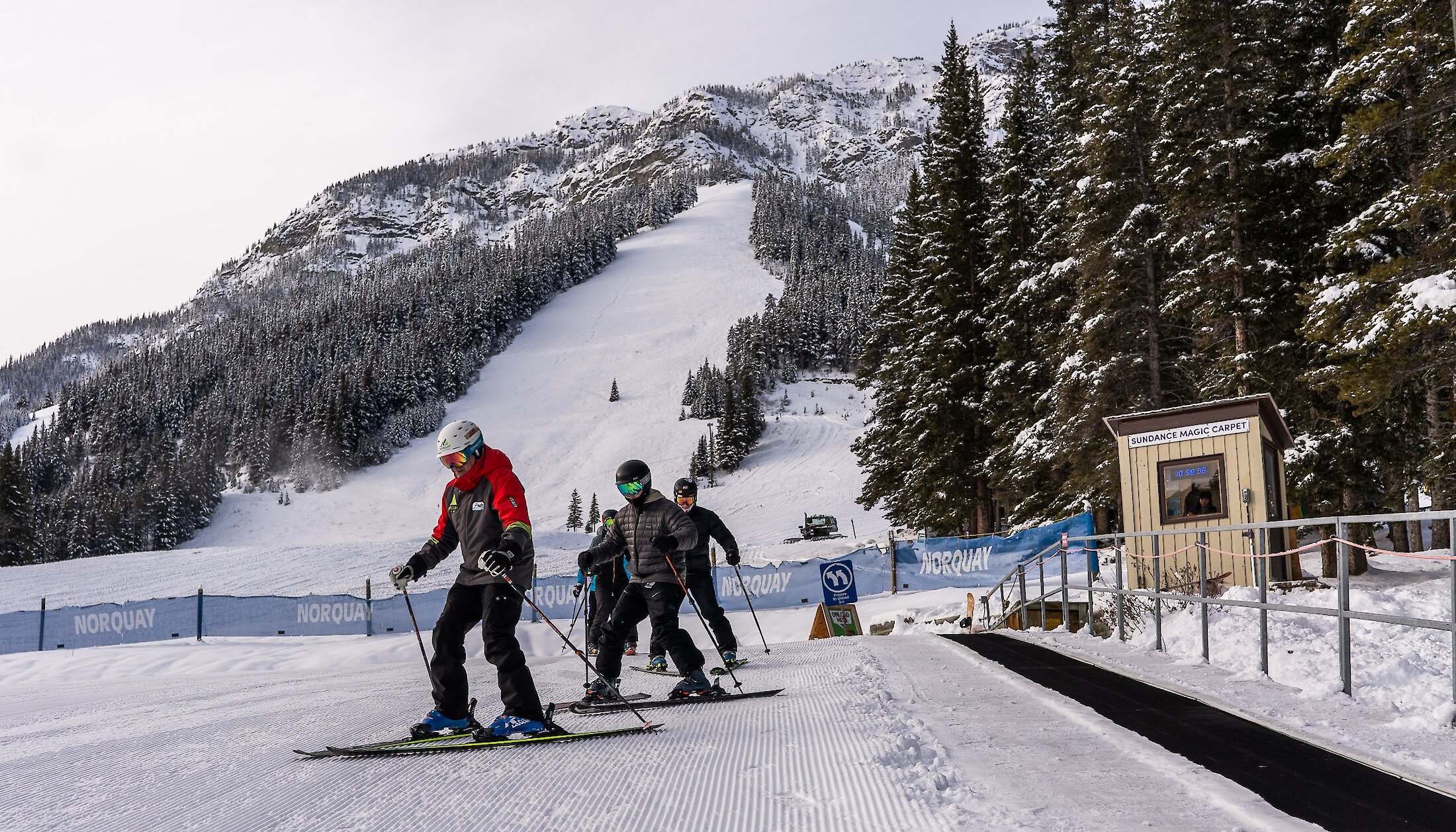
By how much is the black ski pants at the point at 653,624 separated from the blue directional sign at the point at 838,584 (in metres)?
11.2

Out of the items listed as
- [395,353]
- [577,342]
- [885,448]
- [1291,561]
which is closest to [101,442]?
[395,353]

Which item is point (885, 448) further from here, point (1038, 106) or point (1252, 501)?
point (1252, 501)

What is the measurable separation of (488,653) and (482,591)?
1.20ft

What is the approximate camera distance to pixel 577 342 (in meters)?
120

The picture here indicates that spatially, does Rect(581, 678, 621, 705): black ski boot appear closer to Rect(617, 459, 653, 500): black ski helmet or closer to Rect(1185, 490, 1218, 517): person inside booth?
Rect(617, 459, 653, 500): black ski helmet

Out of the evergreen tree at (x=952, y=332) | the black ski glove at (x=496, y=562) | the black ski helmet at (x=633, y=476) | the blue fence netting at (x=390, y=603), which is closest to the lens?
the black ski glove at (x=496, y=562)

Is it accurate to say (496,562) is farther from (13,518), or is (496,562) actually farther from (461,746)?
(13,518)

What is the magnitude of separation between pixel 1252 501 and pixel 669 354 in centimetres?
9970

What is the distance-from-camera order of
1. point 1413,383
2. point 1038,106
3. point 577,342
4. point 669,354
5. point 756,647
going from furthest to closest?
point 577,342 < point 669,354 < point 1038,106 < point 1413,383 < point 756,647

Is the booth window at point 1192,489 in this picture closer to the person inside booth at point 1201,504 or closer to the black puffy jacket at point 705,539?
the person inside booth at point 1201,504

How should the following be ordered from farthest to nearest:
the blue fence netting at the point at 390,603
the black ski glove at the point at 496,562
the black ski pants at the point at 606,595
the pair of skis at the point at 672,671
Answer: the blue fence netting at the point at 390,603
the black ski pants at the point at 606,595
the pair of skis at the point at 672,671
the black ski glove at the point at 496,562

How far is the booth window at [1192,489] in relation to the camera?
13.9 meters

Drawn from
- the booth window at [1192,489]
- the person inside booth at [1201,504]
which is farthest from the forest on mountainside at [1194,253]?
the person inside booth at [1201,504]

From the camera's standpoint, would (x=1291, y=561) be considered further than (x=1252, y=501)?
Yes
